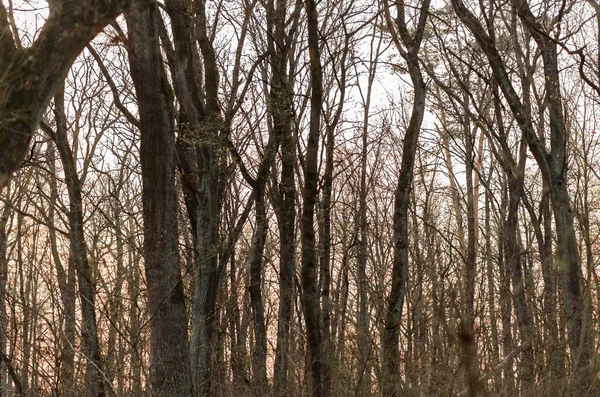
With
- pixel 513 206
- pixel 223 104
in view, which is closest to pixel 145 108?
pixel 223 104

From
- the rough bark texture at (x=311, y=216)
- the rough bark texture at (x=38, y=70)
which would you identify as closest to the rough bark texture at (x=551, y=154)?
the rough bark texture at (x=311, y=216)

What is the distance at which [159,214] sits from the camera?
7551 millimetres

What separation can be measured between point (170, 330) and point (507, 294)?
525 cm

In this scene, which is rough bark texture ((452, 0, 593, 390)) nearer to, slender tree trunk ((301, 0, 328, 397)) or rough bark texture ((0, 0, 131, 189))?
slender tree trunk ((301, 0, 328, 397))

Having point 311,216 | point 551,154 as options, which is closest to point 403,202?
point 551,154

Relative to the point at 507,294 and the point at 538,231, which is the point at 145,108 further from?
the point at 538,231

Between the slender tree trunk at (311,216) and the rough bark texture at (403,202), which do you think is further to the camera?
the rough bark texture at (403,202)

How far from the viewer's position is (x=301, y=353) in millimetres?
9672

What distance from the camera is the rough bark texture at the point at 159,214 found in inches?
292

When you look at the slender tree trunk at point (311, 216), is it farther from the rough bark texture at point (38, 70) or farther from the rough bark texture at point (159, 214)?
the rough bark texture at point (38, 70)

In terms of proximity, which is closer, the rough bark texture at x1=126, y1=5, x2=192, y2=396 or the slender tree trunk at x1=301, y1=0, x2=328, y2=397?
the slender tree trunk at x1=301, y1=0, x2=328, y2=397

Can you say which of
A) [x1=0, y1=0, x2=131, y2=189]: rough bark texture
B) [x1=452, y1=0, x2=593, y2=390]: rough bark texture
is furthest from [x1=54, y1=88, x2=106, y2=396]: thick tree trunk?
[x1=452, y1=0, x2=593, y2=390]: rough bark texture

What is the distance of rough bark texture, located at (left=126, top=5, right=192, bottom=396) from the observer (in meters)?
7.42

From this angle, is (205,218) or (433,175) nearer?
(205,218)
